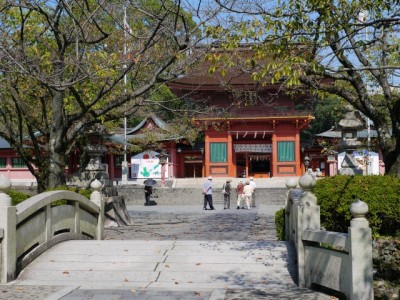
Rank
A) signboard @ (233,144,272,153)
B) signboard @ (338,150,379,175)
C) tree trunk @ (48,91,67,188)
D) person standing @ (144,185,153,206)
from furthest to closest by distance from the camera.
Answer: signboard @ (233,144,272,153), person standing @ (144,185,153,206), signboard @ (338,150,379,175), tree trunk @ (48,91,67,188)

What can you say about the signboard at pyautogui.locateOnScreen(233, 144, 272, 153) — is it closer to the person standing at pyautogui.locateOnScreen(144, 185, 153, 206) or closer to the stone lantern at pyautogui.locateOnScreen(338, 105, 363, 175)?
the person standing at pyautogui.locateOnScreen(144, 185, 153, 206)

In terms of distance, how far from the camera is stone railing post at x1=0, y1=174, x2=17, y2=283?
7496 millimetres

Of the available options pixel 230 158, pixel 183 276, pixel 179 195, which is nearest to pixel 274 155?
pixel 230 158

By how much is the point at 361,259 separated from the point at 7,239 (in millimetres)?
4751

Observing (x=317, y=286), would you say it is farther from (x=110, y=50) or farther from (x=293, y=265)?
(x=110, y=50)

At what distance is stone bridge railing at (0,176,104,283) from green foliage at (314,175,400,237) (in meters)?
4.68

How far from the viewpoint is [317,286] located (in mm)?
7008

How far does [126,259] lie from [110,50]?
7.29 meters

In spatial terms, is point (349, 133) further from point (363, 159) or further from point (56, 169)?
point (56, 169)

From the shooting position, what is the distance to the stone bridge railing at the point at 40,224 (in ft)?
24.7

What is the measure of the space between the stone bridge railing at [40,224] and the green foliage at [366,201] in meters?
4.68

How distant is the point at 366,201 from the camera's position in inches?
358

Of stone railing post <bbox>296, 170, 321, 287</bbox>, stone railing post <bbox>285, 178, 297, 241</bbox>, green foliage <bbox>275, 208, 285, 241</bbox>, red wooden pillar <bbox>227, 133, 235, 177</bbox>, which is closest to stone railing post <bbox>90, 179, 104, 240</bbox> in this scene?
green foliage <bbox>275, 208, 285, 241</bbox>

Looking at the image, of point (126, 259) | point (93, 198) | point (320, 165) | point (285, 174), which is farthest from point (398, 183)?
point (320, 165)
